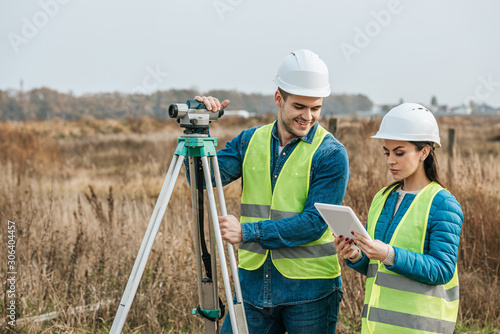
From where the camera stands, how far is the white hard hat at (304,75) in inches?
84.7

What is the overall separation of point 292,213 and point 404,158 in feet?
1.65

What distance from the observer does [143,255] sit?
2.00 m

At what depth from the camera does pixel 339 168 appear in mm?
2180

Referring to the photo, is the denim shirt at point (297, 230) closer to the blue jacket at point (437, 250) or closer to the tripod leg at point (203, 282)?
the tripod leg at point (203, 282)

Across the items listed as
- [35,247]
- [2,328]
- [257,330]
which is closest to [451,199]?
[257,330]

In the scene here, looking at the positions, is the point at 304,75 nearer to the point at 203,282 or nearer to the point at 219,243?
the point at 219,243

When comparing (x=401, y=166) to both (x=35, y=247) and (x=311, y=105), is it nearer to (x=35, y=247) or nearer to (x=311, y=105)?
(x=311, y=105)

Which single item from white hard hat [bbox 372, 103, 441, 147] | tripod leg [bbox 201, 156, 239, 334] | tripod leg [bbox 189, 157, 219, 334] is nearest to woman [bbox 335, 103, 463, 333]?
white hard hat [bbox 372, 103, 441, 147]

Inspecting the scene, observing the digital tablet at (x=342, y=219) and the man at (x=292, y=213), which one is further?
the man at (x=292, y=213)

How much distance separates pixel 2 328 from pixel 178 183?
118 inches

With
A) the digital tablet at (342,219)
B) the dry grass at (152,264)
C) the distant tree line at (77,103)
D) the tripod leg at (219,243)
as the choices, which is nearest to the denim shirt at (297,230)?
the tripod leg at (219,243)

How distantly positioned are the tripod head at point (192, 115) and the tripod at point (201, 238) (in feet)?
0.13

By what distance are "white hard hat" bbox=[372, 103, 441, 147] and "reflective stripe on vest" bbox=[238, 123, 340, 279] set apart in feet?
0.98

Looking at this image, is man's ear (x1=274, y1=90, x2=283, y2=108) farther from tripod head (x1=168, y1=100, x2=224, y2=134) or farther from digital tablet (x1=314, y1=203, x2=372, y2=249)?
digital tablet (x1=314, y1=203, x2=372, y2=249)
